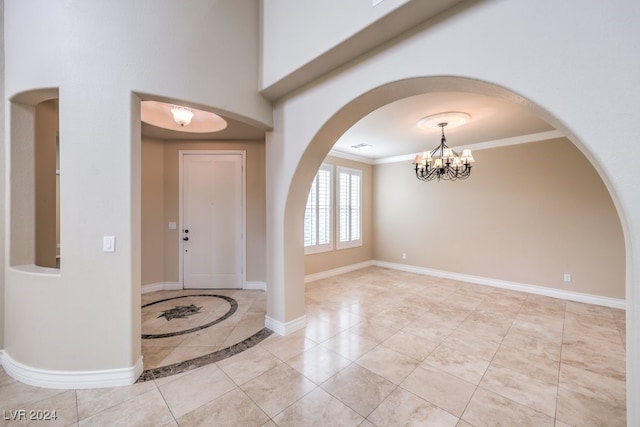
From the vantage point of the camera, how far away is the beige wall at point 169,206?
13.6 feet

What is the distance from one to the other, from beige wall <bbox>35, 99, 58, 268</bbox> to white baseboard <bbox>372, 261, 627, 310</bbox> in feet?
19.5

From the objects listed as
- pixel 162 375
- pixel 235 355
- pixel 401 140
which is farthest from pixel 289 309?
pixel 401 140

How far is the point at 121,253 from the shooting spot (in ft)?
6.56

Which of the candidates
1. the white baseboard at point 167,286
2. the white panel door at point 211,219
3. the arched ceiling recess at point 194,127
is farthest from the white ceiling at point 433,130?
the white baseboard at point 167,286

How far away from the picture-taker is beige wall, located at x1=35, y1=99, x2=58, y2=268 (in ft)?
8.09

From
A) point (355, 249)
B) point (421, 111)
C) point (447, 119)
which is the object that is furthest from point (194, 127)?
point (355, 249)

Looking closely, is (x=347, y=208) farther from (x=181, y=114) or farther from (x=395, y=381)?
(x=395, y=381)

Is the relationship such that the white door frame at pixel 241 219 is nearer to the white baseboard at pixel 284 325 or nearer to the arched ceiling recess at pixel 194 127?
the arched ceiling recess at pixel 194 127

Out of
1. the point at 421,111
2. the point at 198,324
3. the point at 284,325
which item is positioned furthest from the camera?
the point at 421,111

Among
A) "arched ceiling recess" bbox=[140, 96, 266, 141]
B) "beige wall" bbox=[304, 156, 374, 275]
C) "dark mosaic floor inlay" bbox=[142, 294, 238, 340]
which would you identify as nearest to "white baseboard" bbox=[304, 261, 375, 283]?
"beige wall" bbox=[304, 156, 374, 275]

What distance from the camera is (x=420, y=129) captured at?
3980mm

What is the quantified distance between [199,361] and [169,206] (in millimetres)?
2951

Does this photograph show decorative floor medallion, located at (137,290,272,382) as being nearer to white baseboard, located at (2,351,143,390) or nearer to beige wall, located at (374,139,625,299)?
white baseboard, located at (2,351,143,390)

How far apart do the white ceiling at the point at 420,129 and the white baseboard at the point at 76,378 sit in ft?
9.27
